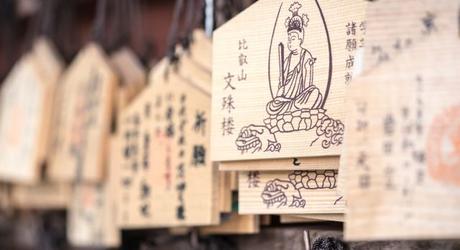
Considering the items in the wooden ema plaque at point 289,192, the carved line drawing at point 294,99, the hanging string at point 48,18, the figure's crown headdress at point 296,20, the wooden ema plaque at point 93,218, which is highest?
the hanging string at point 48,18

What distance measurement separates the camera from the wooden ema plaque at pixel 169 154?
1262mm

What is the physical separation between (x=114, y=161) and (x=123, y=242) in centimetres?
28

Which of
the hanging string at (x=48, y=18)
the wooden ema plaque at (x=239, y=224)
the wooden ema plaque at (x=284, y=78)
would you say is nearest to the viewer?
the wooden ema plaque at (x=284, y=78)

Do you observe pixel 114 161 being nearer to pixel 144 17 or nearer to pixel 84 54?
pixel 84 54

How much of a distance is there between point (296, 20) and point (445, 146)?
356 millimetres

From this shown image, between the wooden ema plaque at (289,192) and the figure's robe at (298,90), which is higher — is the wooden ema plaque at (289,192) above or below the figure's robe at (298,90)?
below

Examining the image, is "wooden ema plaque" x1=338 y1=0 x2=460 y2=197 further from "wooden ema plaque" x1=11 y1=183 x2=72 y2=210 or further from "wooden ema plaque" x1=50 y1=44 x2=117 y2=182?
"wooden ema plaque" x1=11 y1=183 x2=72 y2=210

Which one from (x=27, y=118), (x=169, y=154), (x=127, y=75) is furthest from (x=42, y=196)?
(x=169, y=154)

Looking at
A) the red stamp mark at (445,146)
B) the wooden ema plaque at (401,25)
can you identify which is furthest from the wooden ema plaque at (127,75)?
the red stamp mark at (445,146)

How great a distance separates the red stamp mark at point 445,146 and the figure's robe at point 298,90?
10.3 inches

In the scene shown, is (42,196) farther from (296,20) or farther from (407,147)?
(407,147)

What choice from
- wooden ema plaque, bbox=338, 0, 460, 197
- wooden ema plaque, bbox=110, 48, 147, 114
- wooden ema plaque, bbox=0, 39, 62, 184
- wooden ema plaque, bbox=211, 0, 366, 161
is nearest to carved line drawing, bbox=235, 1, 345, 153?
wooden ema plaque, bbox=211, 0, 366, 161

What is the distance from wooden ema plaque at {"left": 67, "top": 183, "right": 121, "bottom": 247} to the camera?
5.14ft

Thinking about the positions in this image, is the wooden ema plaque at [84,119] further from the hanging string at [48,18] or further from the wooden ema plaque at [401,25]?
the wooden ema plaque at [401,25]
